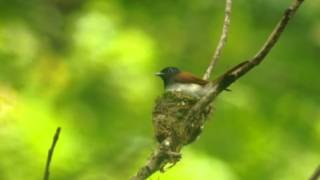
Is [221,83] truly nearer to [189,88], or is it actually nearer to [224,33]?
[224,33]

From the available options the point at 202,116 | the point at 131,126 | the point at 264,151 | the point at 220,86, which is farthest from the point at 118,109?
the point at 220,86

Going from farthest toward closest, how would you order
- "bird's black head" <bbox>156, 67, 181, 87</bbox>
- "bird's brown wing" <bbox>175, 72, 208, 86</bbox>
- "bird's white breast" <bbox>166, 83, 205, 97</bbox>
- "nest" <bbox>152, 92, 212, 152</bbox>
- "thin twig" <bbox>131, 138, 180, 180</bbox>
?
"bird's black head" <bbox>156, 67, 181, 87</bbox> → "bird's brown wing" <bbox>175, 72, 208, 86</bbox> → "bird's white breast" <bbox>166, 83, 205, 97</bbox> → "nest" <bbox>152, 92, 212, 152</bbox> → "thin twig" <bbox>131, 138, 180, 180</bbox>

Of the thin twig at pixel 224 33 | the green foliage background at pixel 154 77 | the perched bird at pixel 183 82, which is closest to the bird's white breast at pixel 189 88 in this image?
the perched bird at pixel 183 82

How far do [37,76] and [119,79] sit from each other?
0.61m

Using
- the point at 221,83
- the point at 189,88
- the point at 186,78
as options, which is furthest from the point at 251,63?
the point at 186,78

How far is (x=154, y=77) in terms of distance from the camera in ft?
24.0

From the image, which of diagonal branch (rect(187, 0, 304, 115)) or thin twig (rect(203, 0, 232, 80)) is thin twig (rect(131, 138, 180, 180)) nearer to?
diagonal branch (rect(187, 0, 304, 115))

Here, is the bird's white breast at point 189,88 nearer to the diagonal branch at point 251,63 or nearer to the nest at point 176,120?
the nest at point 176,120

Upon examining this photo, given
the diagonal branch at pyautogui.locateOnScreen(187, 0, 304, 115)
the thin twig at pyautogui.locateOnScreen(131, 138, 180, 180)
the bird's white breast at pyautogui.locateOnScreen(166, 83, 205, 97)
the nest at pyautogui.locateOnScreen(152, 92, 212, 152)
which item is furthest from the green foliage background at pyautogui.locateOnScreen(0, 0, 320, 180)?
the diagonal branch at pyautogui.locateOnScreen(187, 0, 304, 115)

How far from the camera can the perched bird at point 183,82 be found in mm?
4254

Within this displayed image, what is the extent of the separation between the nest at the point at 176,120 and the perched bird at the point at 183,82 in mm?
48

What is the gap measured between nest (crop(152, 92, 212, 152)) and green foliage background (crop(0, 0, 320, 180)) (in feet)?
4.39

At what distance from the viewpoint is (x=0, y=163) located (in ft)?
12.6

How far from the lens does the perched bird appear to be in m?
4.25
